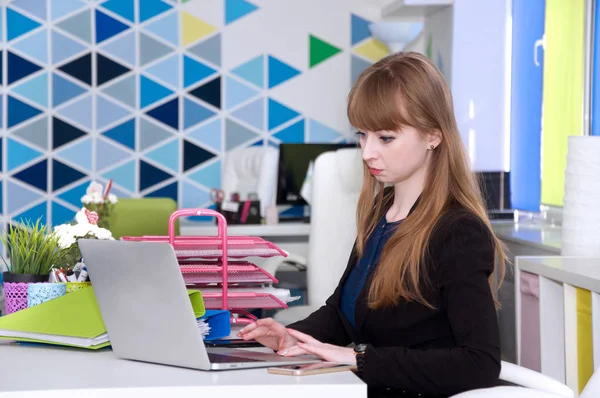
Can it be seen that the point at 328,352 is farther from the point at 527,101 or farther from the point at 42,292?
the point at 527,101

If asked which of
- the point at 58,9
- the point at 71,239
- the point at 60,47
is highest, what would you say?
the point at 58,9

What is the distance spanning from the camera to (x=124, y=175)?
6.75 meters

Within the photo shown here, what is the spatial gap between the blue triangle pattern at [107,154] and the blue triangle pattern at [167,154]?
0.20 m

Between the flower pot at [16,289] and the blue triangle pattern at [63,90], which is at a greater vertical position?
the blue triangle pattern at [63,90]

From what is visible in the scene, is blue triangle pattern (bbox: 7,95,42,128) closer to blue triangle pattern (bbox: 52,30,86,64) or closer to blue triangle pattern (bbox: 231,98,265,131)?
blue triangle pattern (bbox: 52,30,86,64)

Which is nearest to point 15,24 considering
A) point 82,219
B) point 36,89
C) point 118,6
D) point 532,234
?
point 36,89

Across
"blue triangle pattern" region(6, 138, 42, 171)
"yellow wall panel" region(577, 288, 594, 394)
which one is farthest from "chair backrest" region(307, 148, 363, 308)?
"blue triangle pattern" region(6, 138, 42, 171)

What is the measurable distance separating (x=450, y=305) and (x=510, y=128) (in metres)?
3.95

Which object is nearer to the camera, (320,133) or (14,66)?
(14,66)

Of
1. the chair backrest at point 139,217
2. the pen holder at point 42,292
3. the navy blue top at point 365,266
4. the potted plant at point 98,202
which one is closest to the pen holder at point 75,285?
the pen holder at point 42,292

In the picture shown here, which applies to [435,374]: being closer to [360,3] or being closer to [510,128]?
[510,128]

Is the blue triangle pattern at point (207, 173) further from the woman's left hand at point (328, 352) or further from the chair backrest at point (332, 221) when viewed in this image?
the woman's left hand at point (328, 352)

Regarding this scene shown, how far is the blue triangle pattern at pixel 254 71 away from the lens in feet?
22.3

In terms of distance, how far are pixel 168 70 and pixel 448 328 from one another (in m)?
5.46
